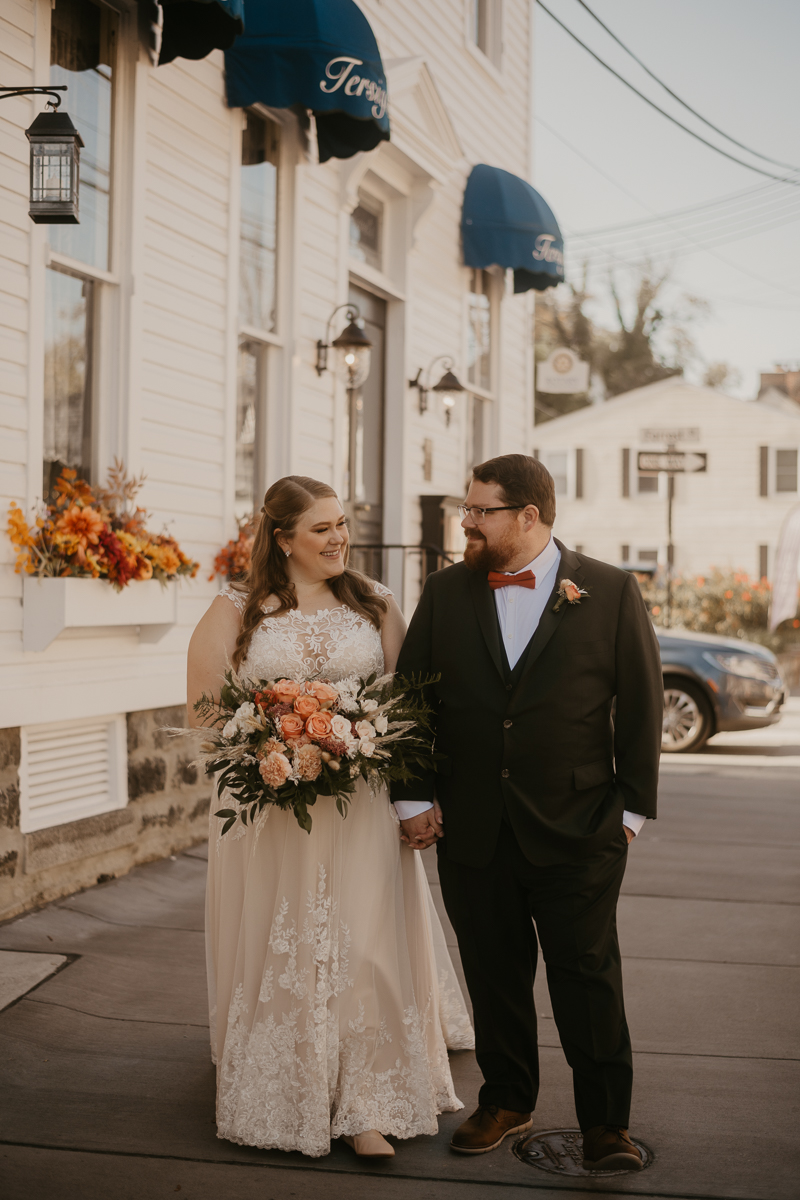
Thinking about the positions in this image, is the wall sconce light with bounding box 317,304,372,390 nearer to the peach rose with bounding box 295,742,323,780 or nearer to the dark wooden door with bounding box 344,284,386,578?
the dark wooden door with bounding box 344,284,386,578

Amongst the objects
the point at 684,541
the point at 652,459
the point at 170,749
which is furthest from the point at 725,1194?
the point at 684,541

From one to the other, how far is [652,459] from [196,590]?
942 cm

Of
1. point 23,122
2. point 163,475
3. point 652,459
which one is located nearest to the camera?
point 23,122

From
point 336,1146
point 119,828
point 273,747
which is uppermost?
point 273,747

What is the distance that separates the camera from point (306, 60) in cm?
702

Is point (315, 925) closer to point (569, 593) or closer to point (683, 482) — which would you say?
point (569, 593)

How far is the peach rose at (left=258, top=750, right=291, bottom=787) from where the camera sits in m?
3.36

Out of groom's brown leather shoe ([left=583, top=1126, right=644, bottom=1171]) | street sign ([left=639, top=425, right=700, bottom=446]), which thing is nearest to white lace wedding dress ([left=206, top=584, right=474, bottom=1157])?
groom's brown leather shoe ([left=583, top=1126, right=644, bottom=1171])

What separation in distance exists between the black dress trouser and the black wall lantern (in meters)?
2.97

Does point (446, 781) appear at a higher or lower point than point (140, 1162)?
higher

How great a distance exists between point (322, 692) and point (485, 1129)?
1378 mm

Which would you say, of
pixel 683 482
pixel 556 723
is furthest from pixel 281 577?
pixel 683 482

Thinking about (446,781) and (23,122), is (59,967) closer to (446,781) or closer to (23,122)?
(446,781)

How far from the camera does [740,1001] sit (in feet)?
16.2
